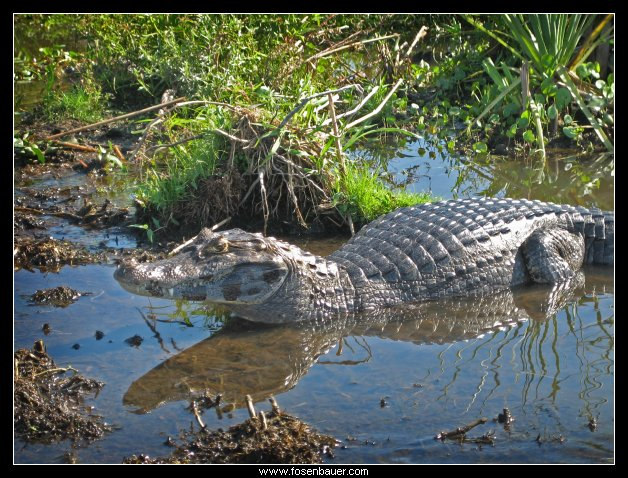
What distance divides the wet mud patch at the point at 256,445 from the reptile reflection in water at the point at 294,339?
39 centimetres

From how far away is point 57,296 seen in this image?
5.49m

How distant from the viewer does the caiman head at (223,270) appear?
4930 millimetres

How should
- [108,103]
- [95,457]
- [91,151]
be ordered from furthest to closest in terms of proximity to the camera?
1. [108,103]
2. [91,151]
3. [95,457]

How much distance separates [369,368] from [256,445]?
111cm

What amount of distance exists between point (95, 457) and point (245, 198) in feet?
10.5

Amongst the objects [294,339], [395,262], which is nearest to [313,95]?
[395,262]

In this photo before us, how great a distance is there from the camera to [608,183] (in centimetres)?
775

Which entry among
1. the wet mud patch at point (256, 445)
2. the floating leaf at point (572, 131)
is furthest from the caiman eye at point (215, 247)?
the floating leaf at point (572, 131)

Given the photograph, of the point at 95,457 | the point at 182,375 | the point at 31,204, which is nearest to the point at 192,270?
the point at 182,375

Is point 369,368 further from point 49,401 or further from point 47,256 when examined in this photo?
point 47,256

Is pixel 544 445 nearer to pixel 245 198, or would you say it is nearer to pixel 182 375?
pixel 182 375

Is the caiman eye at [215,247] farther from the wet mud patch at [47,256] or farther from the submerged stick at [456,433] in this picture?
→ the submerged stick at [456,433]

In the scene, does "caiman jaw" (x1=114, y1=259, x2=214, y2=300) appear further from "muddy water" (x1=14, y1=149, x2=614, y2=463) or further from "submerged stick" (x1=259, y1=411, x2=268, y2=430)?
"submerged stick" (x1=259, y1=411, x2=268, y2=430)
